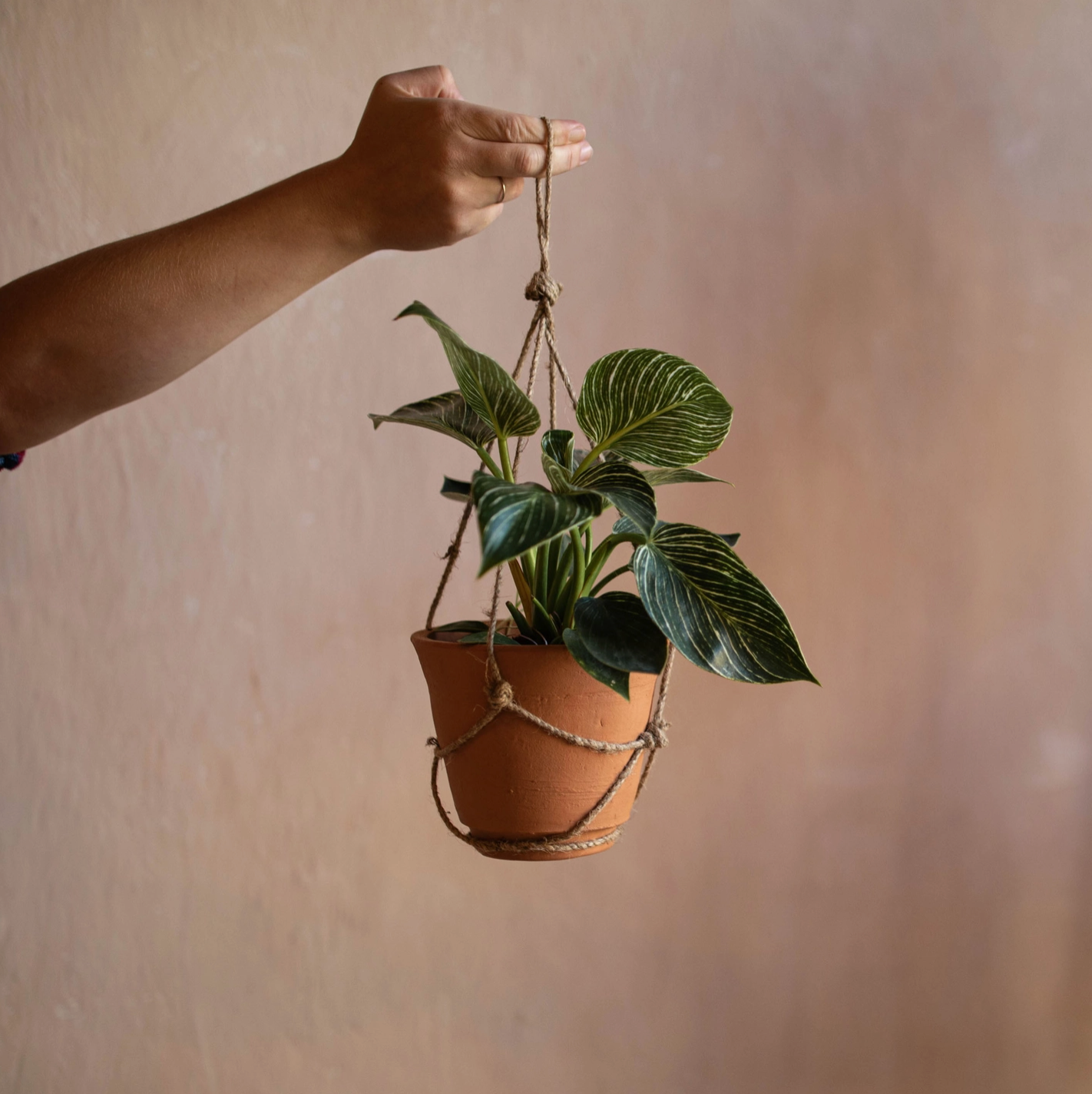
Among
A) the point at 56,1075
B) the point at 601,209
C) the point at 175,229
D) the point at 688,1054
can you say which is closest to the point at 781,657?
the point at 175,229

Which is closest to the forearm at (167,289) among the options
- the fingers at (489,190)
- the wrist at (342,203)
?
the wrist at (342,203)

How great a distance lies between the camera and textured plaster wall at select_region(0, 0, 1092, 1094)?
4.72 feet

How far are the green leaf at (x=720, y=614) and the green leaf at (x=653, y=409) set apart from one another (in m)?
0.09

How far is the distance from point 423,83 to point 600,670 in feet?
1.86

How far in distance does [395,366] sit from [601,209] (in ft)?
1.31

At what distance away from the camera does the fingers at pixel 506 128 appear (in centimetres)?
81

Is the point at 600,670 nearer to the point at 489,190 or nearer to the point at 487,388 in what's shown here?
the point at 487,388

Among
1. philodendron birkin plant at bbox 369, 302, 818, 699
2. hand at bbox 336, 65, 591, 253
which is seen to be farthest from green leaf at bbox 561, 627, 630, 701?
hand at bbox 336, 65, 591, 253

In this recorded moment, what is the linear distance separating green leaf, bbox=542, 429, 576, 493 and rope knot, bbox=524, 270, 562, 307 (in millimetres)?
121

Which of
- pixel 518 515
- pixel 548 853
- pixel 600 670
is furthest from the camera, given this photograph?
pixel 548 853

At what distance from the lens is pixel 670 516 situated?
4.97 feet

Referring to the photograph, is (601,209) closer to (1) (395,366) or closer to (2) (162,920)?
(1) (395,366)

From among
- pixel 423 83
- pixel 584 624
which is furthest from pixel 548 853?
pixel 423 83

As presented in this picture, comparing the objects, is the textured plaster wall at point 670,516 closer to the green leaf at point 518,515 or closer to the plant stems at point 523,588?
the plant stems at point 523,588
